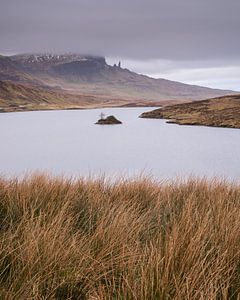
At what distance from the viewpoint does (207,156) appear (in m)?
20.4

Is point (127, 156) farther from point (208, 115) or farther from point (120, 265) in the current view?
point (208, 115)

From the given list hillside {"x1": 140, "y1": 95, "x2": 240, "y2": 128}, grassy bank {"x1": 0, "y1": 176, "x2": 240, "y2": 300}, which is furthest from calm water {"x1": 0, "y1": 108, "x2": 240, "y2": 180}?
hillside {"x1": 140, "y1": 95, "x2": 240, "y2": 128}

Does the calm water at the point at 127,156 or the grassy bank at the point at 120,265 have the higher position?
the grassy bank at the point at 120,265

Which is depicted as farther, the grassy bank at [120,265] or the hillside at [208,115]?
the hillside at [208,115]

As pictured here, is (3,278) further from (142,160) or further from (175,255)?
(142,160)

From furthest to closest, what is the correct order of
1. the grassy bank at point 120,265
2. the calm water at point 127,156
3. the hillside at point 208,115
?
the hillside at point 208,115 → the calm water at point 127,156 → the grassy bank at point 120,265

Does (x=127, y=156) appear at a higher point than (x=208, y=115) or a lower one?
higher

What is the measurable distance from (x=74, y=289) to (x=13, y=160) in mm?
16720

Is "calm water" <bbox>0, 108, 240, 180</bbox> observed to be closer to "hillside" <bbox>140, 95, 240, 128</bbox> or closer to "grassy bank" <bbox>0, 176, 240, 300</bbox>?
"grassy bank" <bbox>0, 176, 240, 300</bbox>

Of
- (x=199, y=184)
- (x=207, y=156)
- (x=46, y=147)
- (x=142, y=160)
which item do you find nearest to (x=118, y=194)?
(x=199, y=184)

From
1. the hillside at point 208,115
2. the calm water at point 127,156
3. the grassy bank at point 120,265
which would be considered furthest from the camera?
the hillside at point 208,115

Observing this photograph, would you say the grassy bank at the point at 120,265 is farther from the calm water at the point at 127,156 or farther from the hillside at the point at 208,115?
the hillside at the point at 208,115

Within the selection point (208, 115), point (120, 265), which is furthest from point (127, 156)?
point (208, 115)

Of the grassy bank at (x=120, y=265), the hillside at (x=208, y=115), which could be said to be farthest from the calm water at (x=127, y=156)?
the hillside at (x=208, y=115)
